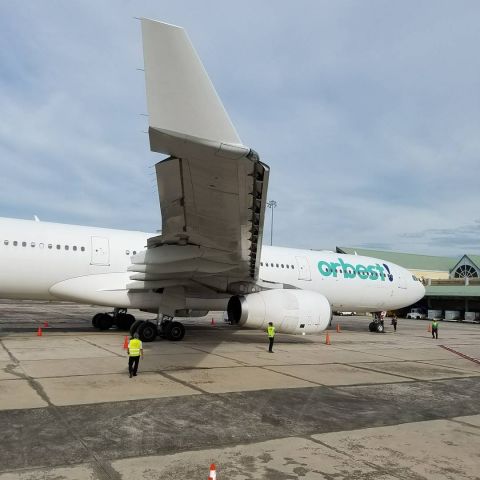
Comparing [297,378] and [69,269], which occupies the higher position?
[69,269]

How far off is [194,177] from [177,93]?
2.12m

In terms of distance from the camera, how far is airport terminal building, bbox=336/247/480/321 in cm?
4206

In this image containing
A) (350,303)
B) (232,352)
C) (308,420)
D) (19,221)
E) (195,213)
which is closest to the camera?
(308,420)

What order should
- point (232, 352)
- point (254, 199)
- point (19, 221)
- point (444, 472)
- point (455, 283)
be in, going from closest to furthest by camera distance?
point (444, 472) < point (254, 199) < point (232, 352) < point (19, 221) < point (455, 283)

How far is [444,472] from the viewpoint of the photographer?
4570 mm

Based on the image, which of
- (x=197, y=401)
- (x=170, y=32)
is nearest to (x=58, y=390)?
(x=197, y=401)

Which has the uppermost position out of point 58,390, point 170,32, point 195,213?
point 170,32

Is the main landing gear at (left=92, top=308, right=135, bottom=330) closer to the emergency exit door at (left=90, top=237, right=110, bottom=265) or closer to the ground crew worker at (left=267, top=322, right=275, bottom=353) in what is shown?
the emergency exit door at (left=90, top=237, right=110, bottom=265)

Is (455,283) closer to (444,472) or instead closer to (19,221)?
(19,221)

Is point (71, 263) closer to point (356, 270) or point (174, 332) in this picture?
point (174, 332)

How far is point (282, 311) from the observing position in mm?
13320

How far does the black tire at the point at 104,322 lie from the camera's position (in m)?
17.7

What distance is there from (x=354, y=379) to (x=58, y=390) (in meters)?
5.45

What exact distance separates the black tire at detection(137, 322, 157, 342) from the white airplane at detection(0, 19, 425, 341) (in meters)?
0.03
